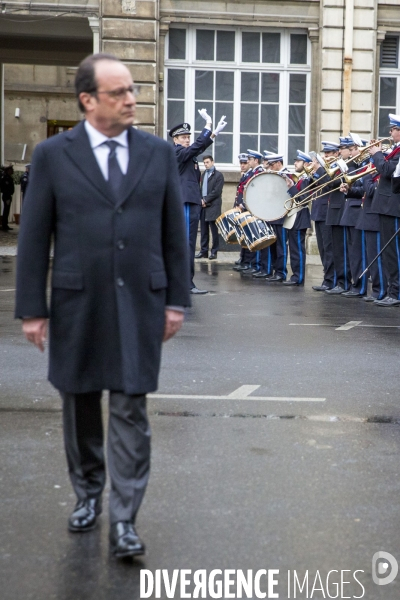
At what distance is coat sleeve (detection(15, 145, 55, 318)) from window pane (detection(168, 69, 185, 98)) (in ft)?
61.8

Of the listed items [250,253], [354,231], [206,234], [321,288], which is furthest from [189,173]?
[206,234]

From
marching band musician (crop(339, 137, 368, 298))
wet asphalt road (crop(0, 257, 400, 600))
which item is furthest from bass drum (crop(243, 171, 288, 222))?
wet asphalt road (crop(0, 257, 400, 600))

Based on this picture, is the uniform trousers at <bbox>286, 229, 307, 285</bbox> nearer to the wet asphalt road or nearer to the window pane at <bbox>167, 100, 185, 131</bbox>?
the wet asphalt road


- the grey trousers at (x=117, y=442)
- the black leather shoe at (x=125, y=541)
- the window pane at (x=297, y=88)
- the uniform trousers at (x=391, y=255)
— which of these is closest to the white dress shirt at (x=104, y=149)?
the grey trousers at (x=117, y=442)

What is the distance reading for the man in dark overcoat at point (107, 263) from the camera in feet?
13.5

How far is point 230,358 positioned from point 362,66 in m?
14.7

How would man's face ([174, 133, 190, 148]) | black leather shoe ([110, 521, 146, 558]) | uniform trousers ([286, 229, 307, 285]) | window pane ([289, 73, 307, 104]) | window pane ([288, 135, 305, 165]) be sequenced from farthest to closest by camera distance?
window pane ([288, 135, 305, 165]) < window pane ([289, 73, 307, 104]) < uniform trousers ([286, 229, 307, 285]) < man's face ([174, 133, 190, 148]) < black leather shoe ([110, 521, 146, 558])

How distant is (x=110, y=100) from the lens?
4102mm

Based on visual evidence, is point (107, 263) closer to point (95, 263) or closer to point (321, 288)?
point (95, 263)

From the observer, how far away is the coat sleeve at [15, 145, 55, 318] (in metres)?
4.16

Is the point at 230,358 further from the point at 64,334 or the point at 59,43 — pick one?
the point at 59,43

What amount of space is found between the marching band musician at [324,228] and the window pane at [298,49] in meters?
7.46

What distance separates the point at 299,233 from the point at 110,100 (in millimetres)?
12769

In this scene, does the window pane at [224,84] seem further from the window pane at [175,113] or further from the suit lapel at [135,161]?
the suit lapel at [135,161]
